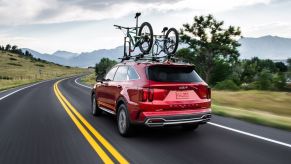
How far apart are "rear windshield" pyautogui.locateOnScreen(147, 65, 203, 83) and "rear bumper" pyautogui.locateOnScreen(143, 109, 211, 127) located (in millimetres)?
692

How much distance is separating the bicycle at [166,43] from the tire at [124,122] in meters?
4.49

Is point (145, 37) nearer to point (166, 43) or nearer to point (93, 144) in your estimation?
point (166, 43)

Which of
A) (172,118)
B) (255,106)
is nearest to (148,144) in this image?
(172,118)

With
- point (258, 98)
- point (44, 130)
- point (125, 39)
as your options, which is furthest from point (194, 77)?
point (258, 98)

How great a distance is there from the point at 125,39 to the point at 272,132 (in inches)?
292

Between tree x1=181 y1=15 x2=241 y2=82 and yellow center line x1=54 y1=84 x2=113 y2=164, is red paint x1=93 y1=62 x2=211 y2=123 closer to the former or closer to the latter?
yellow center line x1=54 y1=84 x2=113 y2=164

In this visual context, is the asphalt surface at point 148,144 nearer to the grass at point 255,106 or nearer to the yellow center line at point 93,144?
the yellow center line at point 93,144

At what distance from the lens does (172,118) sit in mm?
7492

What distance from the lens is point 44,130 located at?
30.0ft

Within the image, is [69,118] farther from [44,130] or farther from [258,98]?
[258,98]

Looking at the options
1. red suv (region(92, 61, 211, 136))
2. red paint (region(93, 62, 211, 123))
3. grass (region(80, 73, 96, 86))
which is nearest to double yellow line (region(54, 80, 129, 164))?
red suv (region(92, 61, 211, 136))

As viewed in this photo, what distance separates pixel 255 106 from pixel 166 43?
18.5ft

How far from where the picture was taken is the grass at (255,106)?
10850 millimetres

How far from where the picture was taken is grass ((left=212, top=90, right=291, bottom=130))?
35.6 ft
